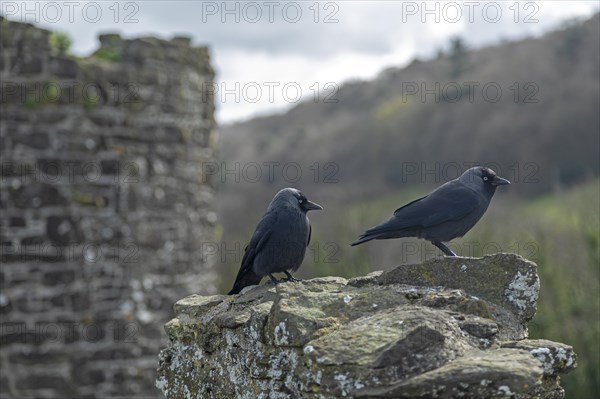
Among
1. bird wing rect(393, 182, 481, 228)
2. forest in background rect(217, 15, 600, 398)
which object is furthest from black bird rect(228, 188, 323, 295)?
forest in background rect(217, 15, 600, 398)

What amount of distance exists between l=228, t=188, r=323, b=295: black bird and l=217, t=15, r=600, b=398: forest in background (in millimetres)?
5166

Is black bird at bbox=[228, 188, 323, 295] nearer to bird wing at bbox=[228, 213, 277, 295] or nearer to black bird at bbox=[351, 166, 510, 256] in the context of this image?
bird wing at bbox=[228, 213, 277, 295]

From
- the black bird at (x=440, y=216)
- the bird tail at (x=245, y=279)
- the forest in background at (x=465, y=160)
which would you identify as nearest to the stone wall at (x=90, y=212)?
the forest in background at (x=465, y=160)

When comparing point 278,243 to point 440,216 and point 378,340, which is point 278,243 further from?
point 378,340

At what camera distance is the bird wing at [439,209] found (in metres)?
4.96

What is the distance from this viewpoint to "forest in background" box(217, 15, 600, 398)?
16.3 meters

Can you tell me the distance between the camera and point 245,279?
538 centimetres

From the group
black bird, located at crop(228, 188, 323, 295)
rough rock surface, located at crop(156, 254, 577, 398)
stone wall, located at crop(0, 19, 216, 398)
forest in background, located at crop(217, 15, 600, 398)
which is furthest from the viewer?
forest in background, located at crop(217, 15, 600, 398)

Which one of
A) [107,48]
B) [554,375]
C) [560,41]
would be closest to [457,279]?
→ [554,375]

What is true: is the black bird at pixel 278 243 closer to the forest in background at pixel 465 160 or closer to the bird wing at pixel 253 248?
the bird wing at pixel 253 248

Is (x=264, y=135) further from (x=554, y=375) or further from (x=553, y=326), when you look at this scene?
(x=554, y=375)

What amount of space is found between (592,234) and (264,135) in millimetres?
38991

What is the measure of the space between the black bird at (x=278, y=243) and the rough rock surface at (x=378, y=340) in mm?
638

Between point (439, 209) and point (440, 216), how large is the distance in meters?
0.04
